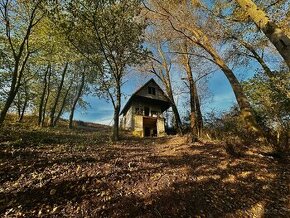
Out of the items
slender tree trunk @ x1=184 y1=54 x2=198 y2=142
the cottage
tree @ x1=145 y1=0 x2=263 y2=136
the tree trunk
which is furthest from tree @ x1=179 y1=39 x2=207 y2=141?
the cottage

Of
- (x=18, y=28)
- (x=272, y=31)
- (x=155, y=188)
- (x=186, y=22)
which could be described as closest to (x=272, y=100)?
(x=186, y=22)

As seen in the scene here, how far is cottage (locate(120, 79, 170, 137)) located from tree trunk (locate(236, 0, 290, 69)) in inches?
867

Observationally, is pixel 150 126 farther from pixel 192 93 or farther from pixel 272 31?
pixel 272 31

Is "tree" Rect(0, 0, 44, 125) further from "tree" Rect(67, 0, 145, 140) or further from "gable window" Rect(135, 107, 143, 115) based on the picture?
"gable window" Rect(135, 107, 143, 115)

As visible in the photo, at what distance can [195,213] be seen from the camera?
486cm

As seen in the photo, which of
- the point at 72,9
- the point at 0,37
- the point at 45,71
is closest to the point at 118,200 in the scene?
the point at 72,9

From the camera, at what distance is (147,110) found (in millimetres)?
31500

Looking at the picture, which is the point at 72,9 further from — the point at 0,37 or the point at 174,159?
the point at 174,159

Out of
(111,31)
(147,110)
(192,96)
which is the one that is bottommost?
(192,96)

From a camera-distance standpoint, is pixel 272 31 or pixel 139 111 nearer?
pixel 272 31

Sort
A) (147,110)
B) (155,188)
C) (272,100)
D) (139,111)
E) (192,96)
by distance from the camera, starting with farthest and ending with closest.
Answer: (147,110) < (139,111) < (192,96) < (272,100) < (155,188)

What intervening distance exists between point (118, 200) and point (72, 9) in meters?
11.5

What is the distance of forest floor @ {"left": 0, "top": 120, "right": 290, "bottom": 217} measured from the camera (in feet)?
15.6

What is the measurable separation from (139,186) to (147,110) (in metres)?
25.7
